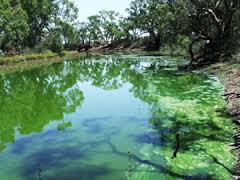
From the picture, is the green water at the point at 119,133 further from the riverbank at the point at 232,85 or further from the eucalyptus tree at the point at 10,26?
the eucalyptus tree at the point at 10,26

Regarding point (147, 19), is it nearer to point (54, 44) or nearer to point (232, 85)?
point (54, 44)

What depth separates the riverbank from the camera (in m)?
10.0

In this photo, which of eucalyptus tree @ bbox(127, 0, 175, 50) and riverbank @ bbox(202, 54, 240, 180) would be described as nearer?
riverbank @ bbox(202, 54, 240, 180)

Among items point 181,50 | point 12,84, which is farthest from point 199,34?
point 12,84

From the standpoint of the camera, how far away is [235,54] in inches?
1080

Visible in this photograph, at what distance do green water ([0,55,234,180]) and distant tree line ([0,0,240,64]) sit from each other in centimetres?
1092

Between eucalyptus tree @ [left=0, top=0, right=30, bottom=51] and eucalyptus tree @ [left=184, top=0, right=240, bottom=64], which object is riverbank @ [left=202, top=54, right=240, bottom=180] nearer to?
eucalyptus tree @ [left=184, top=0, right=240, bottom=64]

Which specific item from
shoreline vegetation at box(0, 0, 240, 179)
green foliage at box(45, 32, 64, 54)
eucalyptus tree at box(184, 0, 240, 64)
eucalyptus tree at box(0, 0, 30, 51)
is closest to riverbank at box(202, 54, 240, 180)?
shoreline vegetation at box(0, 0, 240, 179)

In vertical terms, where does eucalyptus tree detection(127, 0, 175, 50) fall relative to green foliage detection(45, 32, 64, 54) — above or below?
above

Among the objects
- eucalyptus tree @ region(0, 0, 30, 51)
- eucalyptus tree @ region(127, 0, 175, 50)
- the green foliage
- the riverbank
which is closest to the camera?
the riverbank

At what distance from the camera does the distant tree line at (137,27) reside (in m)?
30.6

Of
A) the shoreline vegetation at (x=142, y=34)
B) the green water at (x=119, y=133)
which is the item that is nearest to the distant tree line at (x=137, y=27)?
the shoreline vegetation at (x=142, y=34)

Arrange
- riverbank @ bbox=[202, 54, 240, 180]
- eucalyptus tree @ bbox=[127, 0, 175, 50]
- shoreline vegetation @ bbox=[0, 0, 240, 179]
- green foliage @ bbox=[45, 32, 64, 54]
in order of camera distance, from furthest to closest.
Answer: eucalyptus tree @ bbox=[127, 0, 175, 50]
green foliage @ bbox=[45, 32, 64, 54]
shoreline vegetation @ bbox=[0, 0, 240, 179]
riverbank @ bbox=[202, 54, 240, 180]

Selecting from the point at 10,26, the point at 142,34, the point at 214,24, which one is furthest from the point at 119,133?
the point at 142,34
